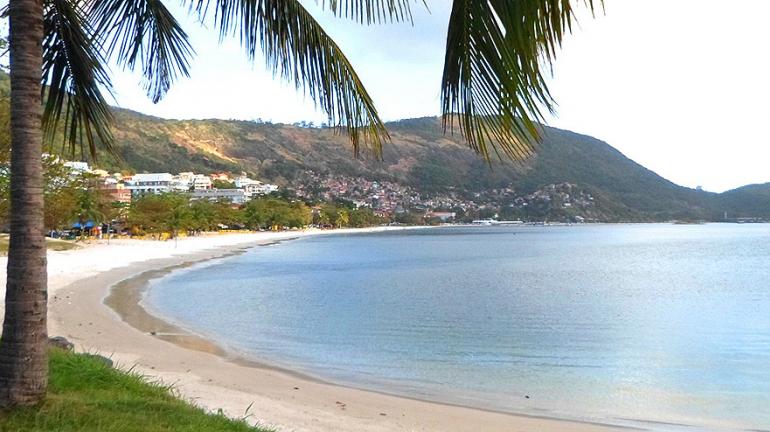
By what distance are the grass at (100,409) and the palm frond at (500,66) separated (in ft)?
9.26

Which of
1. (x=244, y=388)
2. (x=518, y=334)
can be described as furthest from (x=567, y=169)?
(x=244, y=388)

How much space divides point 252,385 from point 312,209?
13384 cm

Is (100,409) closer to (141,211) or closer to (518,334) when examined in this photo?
(518,334)

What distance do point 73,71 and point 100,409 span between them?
2.22m

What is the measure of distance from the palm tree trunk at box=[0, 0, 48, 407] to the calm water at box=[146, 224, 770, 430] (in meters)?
7.86

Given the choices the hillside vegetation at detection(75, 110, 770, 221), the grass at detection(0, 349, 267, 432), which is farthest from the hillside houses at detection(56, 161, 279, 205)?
the grass at detection(0, 349, 267, 432)

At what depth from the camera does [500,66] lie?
2.21m

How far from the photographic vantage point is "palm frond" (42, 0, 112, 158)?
452cm

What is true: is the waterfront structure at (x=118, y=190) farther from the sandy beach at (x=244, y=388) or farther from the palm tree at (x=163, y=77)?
the palm tree at (x=163, y=77)

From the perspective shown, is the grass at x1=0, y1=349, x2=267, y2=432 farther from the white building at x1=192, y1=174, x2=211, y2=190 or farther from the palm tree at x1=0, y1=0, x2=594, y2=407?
the white building at x1=192, y1=174, x2=211, y2=190

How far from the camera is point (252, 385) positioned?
10.5 meters

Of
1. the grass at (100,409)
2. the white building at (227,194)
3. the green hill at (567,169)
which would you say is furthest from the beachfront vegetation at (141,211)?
the green hill at (567,169)

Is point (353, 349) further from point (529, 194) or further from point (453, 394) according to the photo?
point (529, 194)

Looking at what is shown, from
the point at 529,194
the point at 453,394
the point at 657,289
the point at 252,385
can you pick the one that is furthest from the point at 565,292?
the point at 529,194
